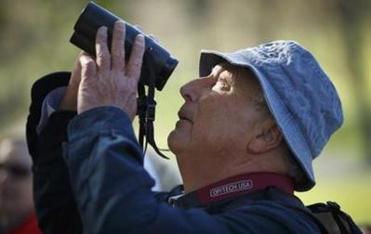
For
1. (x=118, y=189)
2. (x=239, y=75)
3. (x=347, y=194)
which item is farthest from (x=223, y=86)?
(x=347, y=194)

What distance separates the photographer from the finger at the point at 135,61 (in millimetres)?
2322

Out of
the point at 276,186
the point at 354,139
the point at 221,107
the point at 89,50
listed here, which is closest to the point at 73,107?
the point at 89,50

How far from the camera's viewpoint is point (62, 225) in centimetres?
250

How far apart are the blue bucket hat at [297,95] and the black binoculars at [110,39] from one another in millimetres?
169

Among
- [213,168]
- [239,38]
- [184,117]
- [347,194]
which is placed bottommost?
[347,194]

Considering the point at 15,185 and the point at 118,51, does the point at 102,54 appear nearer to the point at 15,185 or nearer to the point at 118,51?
the point at 118,51

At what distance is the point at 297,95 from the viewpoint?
2.48 metres

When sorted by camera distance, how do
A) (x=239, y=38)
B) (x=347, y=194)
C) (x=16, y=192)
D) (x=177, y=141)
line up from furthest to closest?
(x=239, y=38)
(x=347, y=194)
(x=16, y=192)
(x=177, y=141)

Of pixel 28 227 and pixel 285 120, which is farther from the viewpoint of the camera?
pixel 28 227

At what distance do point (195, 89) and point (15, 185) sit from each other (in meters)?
1.91

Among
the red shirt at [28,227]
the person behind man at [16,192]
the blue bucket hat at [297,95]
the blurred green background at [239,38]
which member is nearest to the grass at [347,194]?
the blurred green background at [239,38]

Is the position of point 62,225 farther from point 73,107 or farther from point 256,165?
point 256,165

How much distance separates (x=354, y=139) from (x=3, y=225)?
288cm

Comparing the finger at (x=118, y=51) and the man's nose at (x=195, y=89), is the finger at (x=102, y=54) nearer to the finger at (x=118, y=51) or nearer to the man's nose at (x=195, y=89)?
the finger at (x=118, y=51)
